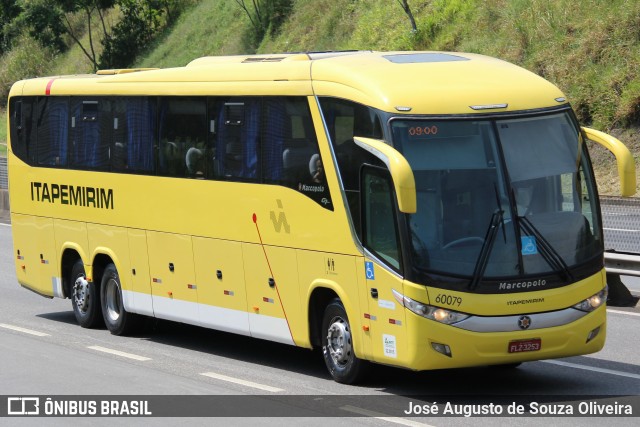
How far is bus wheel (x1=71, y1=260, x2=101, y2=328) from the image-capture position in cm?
1725

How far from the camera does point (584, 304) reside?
1191cm

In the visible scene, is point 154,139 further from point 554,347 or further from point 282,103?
point 554,347

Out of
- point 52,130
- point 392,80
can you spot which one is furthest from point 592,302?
point 52,130

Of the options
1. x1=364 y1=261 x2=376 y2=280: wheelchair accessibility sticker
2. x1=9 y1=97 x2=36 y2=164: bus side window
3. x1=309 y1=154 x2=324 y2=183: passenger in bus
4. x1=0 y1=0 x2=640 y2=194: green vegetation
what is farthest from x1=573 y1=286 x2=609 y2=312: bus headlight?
x1=0 y1=0 x2=640 y2=194: green vegetation

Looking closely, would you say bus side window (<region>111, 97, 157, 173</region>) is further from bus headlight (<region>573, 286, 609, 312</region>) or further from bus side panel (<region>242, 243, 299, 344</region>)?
bus headlight (<region>573, 286, 609, 312</region>)

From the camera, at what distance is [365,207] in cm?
1213

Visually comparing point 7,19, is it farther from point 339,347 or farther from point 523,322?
point 523,322

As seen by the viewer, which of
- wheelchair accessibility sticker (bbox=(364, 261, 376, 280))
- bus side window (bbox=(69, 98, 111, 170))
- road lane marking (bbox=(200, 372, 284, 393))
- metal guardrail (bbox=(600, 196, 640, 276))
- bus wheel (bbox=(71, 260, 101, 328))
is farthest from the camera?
bus wheel (bbox=(71, 260, 101, 328))

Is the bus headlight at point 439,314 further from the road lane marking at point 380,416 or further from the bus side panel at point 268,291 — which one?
the bus side panel at point 268,291

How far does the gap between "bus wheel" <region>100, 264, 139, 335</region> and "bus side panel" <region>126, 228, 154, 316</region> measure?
Result: 0.24m

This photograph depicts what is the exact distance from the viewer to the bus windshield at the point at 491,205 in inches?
453

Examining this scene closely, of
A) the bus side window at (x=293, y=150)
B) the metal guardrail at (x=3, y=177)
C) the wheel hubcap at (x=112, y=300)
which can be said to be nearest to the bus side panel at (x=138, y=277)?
the wheel hubcap at (x=112, y=300)

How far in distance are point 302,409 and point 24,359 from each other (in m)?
4.43

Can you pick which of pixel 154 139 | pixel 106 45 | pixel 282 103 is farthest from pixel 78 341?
pixel 106 45
